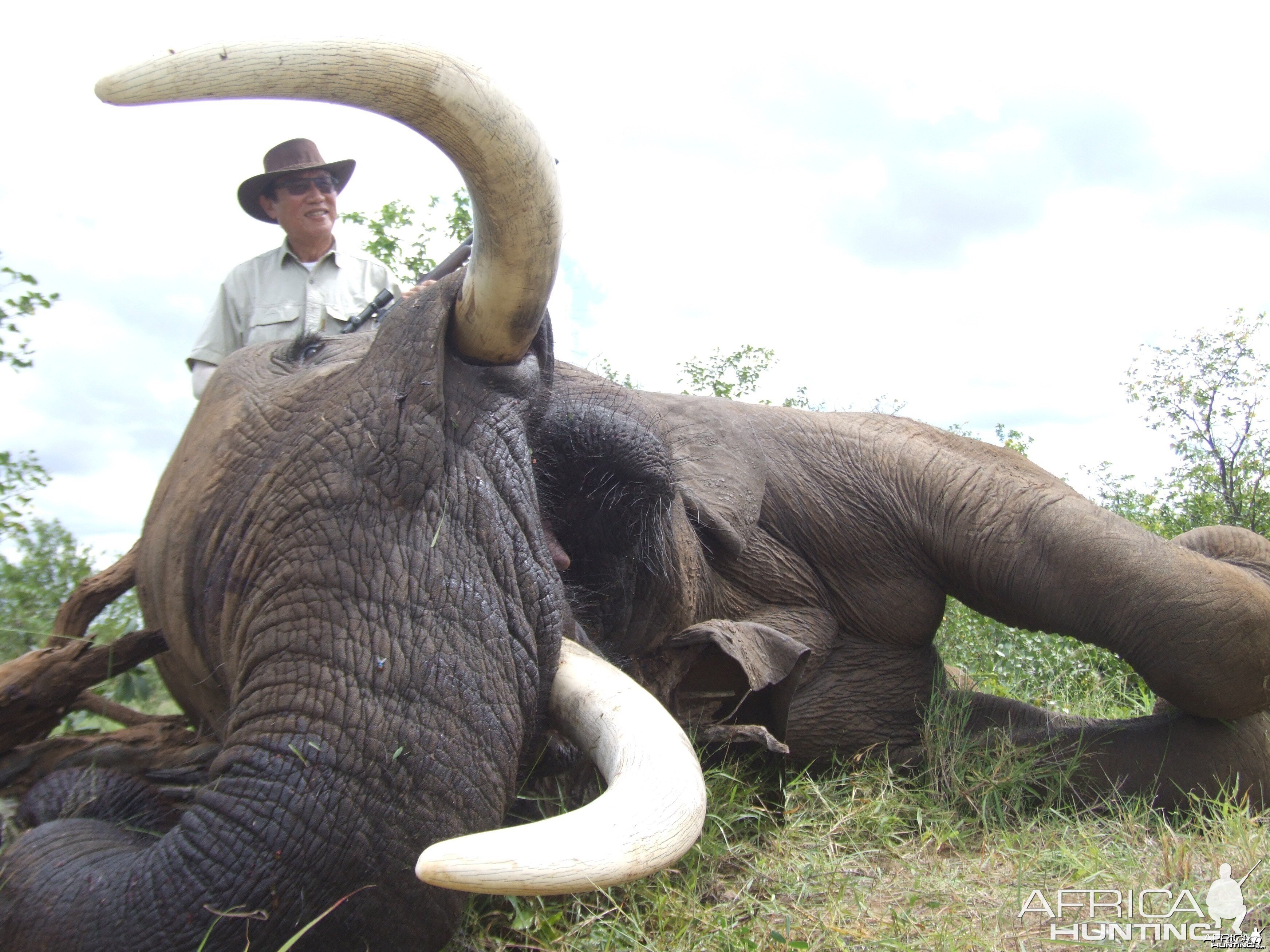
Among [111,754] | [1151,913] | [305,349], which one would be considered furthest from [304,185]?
[1151,913]

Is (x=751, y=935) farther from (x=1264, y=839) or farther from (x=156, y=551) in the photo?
(x=156, y=551)

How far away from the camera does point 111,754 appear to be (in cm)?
383

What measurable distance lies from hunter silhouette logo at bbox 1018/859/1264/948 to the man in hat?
14.6 ft

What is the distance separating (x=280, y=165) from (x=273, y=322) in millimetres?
1110

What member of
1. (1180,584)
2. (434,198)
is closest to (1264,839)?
(1180,584)

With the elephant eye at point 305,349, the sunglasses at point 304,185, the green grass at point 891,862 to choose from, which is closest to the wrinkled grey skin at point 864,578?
the green grass at point 891,862

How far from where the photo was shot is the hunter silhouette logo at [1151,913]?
8.71 feet

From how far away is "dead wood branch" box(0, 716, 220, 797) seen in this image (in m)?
3.67

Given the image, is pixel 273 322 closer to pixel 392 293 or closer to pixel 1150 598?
pixel 392 293

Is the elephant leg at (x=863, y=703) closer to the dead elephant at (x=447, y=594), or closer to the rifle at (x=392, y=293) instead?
the dead elephant at (x=447, y=594)

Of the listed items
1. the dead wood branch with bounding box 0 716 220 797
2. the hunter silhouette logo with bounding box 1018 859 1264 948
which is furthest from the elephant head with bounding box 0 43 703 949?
the hunter silhouette logo with bounding box 1018 859 1264 948

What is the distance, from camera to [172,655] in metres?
3.67

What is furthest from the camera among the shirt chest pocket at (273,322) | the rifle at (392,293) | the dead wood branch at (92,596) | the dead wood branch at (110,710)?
the shirt chest pocket at (273,322)

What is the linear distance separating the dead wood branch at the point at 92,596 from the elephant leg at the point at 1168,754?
4.04 metres
